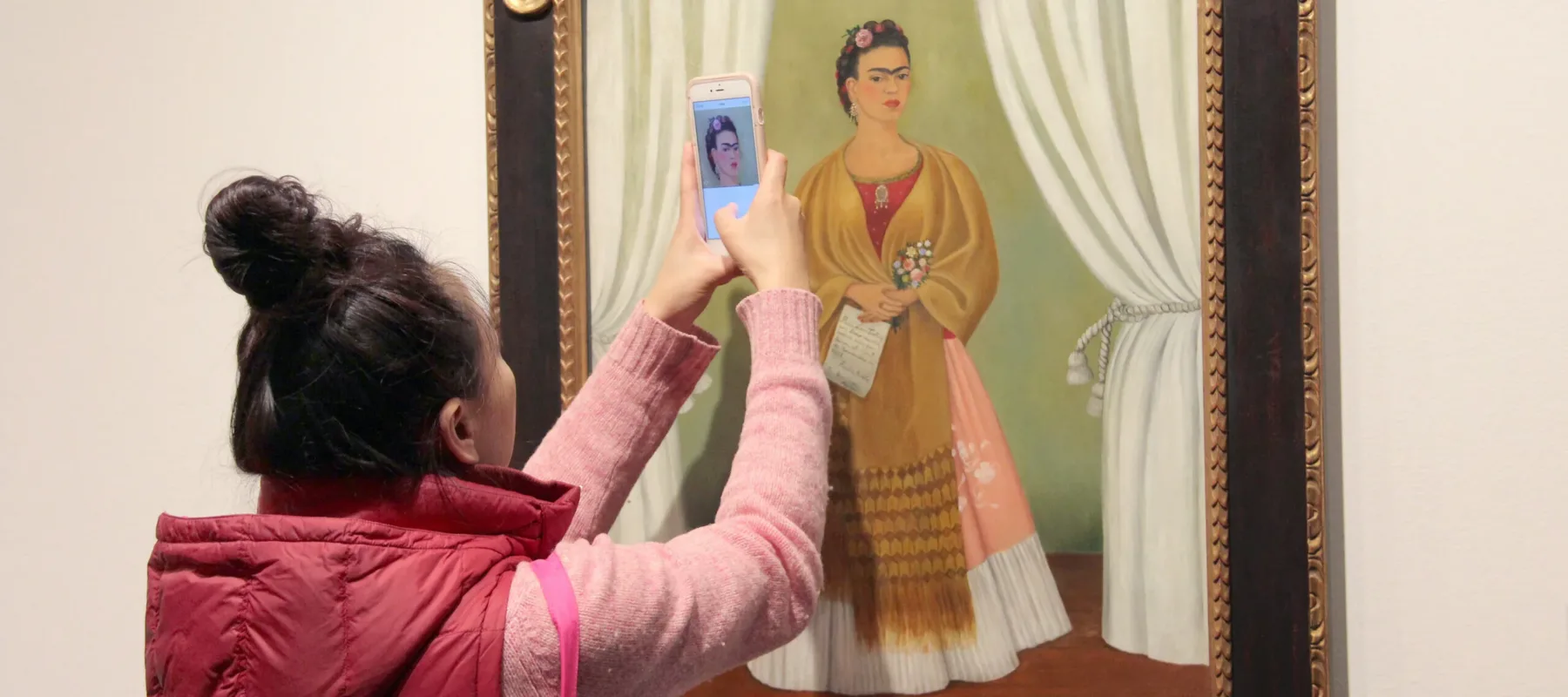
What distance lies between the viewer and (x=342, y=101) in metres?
1.09

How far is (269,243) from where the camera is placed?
24.7 inches

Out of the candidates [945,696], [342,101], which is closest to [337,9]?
[342,101]

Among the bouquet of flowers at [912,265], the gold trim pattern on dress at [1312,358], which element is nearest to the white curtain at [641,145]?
the bouquet of flowers at [912,265]

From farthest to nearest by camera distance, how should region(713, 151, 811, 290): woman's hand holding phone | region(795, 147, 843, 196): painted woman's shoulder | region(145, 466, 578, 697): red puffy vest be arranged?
1. region(795, 147, 843, 196): painted woman's shoulder
2. region(713, 151, 811, 290): woman's hand holding phone
3. region(145, 466, 578, 697): red puffy vest

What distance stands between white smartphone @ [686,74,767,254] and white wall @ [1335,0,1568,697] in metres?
0.52

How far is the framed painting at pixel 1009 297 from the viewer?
91 cm

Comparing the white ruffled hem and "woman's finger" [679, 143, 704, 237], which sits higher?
"woman's finger" [679, 143, 704, 237]

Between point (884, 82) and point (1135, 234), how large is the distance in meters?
0.26

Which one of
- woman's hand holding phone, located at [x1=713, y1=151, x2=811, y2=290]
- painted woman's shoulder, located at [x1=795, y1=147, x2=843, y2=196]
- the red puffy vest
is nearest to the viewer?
the red puffy vest

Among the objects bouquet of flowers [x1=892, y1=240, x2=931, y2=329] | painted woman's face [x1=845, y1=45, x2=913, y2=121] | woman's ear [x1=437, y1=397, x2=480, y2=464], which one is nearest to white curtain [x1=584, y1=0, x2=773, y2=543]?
painted woman's face [x1=845, y1=45, x2=913, y2=121]

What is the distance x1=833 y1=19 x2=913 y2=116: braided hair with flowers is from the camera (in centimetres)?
97

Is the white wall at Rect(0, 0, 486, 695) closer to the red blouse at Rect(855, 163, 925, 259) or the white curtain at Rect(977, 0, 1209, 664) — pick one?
the red blouse at Rect(855, 163, 925, 259)

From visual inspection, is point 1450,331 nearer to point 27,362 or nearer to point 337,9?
point 337,9

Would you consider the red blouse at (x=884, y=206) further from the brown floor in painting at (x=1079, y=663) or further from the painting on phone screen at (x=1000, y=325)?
the brown floor in painting at (x=1079, y=663)
